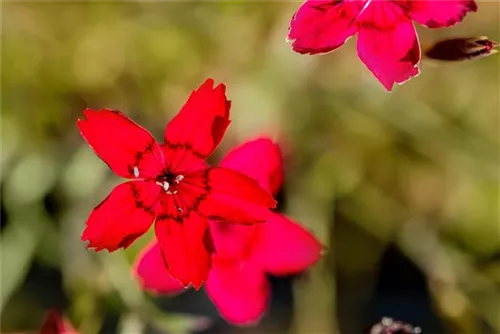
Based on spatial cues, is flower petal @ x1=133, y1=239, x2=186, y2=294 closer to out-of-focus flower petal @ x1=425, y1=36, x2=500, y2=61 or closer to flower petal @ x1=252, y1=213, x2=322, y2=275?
flower petal @ x1=252, y1=213, x2=322, y2=275

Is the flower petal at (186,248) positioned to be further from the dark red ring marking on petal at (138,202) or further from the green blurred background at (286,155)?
the green blurred background at (286,155)

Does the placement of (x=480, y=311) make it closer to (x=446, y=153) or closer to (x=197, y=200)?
(x=446, y=153)

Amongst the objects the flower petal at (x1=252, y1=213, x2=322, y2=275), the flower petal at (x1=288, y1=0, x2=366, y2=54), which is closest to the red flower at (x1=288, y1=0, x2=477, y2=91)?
the flower petal at (x1=288, y1=0, x2=366, y2=54)

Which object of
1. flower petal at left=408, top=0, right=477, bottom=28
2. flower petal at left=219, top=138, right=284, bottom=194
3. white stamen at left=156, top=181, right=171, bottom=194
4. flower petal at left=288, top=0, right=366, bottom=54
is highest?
flower petal at left=408, top=0, right=477, bottom=28

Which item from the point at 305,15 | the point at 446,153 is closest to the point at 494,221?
the point at 446,153

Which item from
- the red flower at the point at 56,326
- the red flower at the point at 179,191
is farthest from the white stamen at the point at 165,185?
the red flower at the point at 56,326

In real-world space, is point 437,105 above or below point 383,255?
above
